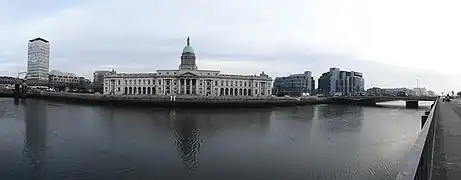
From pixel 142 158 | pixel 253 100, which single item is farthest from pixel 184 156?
pixel 253 100

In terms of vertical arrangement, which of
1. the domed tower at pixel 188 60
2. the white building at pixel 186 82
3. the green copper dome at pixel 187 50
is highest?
the green copper dome at pixel 187 50

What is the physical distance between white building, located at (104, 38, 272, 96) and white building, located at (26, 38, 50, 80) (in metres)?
67.5

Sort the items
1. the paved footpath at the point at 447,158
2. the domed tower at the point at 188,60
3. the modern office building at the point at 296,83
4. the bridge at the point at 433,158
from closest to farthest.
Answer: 1. the bridge at the point at 433,158
2. the paved footpath at the point at 447,158
3. the domed tower at the point at 188,60
4. the modern office building at the point at 296,83

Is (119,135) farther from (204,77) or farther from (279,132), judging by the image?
(204,77)

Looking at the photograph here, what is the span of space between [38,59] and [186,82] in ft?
302

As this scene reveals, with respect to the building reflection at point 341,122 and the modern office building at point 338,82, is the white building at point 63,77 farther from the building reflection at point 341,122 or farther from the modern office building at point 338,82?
the building reflection at point 341,122

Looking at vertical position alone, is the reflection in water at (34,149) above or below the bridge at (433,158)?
below

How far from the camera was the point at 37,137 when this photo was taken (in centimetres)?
2419

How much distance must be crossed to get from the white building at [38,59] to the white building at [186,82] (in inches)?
2656

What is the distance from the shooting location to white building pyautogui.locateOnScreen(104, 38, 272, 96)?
10076 centimetres

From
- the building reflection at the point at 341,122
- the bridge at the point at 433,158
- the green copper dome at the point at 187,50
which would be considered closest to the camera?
the bridge at the point at 433,158

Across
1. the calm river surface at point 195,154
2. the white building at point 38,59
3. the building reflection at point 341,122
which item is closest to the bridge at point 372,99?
the building reflection at point 341,122

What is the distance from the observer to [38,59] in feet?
519

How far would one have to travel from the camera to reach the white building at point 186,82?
331ft
